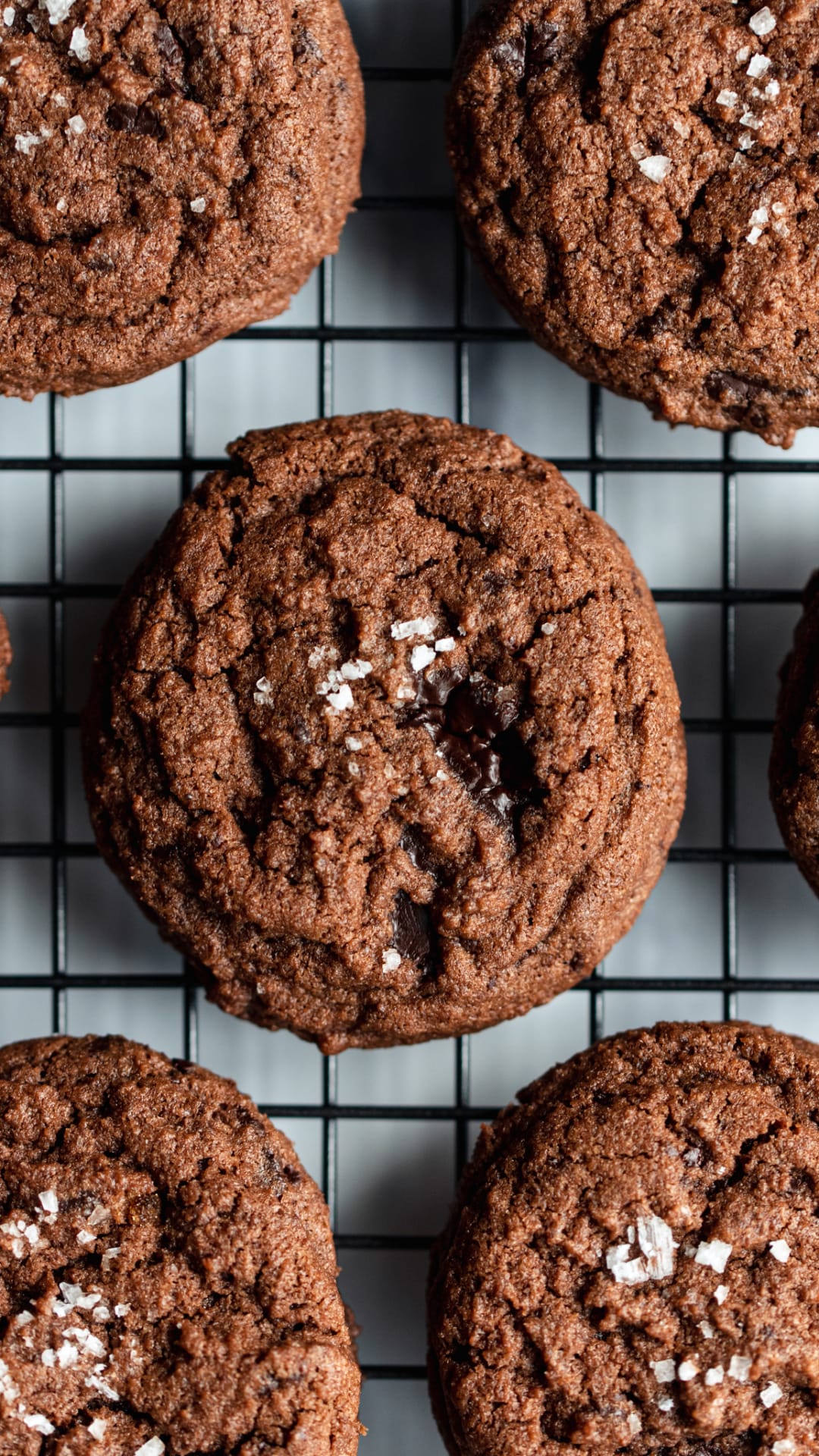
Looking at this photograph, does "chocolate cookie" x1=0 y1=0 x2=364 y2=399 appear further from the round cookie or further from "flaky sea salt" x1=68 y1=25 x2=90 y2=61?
the round cookie

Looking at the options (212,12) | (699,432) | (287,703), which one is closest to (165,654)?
(287,703)

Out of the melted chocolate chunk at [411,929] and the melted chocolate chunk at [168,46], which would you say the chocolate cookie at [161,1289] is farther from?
the melted chocolate chunk at [168,46]

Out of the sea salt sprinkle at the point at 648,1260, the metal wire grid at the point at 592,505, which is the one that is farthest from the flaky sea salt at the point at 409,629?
the sea salt sprinkle at the point at 648,1260

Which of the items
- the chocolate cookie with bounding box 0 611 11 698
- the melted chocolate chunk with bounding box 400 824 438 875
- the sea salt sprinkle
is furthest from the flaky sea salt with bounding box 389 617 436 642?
the sea salt sprinkle

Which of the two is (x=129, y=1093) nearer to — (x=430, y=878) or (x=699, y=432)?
(x=430, y=878)

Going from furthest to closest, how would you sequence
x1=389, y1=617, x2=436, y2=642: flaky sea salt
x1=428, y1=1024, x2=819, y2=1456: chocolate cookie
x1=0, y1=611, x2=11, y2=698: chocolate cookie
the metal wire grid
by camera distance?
the metal wire grid → x1=0, y1=611, x2=11, y2=698: chocolate cookie → x1=389, y1=617, x2=436, y2=642: flaky sea salt → x1=428, y1=1024, x2=819, y2=1456: chocolate cookie

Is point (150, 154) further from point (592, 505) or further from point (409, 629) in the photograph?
point (592, 505)
